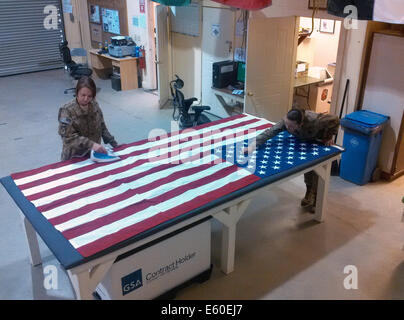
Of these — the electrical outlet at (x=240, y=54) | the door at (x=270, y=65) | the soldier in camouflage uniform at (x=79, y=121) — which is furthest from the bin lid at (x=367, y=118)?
the soldier in camouflage uniform at (x=79, y=121)

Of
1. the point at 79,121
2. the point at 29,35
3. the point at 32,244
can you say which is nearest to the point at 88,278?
the point at 32,244

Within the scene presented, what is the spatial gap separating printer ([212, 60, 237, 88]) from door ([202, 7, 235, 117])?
27 cm

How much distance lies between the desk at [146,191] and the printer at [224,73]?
2.40 m

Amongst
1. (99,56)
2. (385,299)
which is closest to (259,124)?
(385,299)

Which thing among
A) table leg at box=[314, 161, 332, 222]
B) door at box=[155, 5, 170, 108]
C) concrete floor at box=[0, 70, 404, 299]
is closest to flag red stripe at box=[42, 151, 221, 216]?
concrete floor at box=[0, 70, 404, 299]

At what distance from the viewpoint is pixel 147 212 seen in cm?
310

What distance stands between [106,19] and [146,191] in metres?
7.74

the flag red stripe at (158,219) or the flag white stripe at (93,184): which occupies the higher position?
the flag white stripe at (93,184)

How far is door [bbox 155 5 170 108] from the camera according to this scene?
760cm

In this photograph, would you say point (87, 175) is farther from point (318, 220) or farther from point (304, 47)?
point (304, 47)

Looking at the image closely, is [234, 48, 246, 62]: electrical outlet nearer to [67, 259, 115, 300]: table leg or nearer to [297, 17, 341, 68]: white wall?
[297, 17, 341, 68]: white wall

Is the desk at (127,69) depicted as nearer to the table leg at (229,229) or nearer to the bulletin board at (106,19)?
the bulletin board at (106,19)

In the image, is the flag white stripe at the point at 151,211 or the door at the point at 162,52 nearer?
the flag white stripe at the point at 151,211

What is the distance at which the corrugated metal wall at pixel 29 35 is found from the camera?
10.3 m
